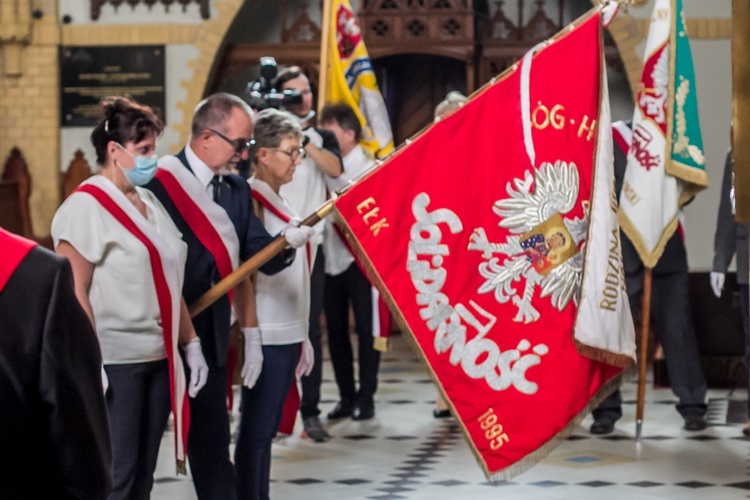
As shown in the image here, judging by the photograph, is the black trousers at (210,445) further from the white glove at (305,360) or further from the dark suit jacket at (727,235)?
the dark suit jacket at (727,235)

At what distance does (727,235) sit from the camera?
25.5 feet

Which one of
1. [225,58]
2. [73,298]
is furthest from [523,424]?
[225,58]

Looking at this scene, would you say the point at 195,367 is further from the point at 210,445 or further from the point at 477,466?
the point at 477,466

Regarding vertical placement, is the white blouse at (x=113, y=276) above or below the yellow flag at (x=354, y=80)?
below

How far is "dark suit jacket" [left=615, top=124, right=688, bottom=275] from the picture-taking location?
7492 millimetres

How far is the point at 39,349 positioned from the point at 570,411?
312 cm

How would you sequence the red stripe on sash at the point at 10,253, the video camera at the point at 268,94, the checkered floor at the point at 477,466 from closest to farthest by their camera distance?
the red stripe on sash at the point at 10,253
the checkered floor at the point at 477,466
the video camera at the point at 268,94

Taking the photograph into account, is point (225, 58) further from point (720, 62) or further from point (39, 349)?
point (39, 349)

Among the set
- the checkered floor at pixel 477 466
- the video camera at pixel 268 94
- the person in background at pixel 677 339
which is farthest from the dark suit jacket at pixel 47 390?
the person in background at pixel 677 339

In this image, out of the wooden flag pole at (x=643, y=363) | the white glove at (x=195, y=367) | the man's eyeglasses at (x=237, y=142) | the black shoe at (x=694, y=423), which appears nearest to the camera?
the white glove at (x=195, y=367)

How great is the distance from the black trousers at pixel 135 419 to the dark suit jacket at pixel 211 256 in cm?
37

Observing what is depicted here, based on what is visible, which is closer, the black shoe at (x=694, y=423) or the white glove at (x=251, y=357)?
the white glove at (x=251, y=357)

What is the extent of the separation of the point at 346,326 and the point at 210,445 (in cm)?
368

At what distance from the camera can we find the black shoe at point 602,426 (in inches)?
296
